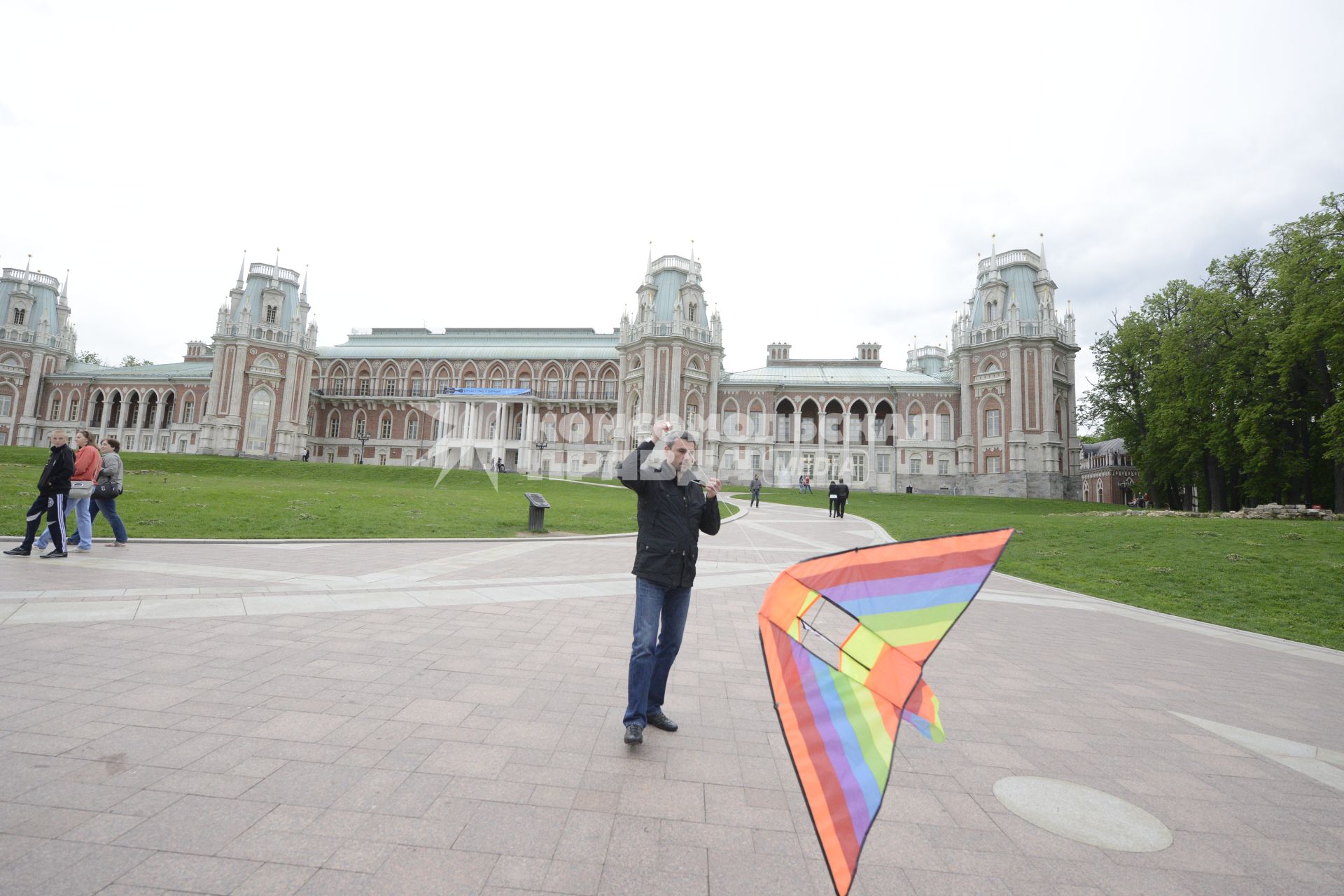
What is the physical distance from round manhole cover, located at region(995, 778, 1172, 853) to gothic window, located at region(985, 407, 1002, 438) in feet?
181

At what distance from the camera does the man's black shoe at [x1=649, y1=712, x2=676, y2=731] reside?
436 cm

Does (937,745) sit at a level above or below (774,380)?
below

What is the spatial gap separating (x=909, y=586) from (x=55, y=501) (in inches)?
510

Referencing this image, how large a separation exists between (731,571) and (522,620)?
17.6 ft

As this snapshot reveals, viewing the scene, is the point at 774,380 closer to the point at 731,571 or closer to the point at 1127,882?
the point at 731,571

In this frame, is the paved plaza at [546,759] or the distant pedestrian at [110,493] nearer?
the paved plaza at [546,759]

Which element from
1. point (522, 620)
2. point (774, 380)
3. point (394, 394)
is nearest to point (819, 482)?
point (774, 380)

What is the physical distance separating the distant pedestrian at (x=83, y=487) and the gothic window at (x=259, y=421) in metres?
53.9

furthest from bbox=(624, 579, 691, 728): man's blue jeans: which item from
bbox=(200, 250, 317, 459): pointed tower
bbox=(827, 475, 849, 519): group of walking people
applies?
bbox=(200, 250, 317, 459): pointed tower

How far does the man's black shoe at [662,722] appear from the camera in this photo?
436 centimetres

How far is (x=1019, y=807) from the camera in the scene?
138 inches

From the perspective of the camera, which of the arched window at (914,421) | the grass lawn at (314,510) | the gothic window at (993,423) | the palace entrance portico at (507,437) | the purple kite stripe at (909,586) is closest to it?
the purple kite stripe at (909,586)

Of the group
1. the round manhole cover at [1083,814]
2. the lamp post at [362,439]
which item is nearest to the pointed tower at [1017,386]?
the round manhole cover at [1083,814]

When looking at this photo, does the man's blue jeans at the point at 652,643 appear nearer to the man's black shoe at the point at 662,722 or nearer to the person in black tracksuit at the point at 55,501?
the man's black shoe at the point at 662,722
